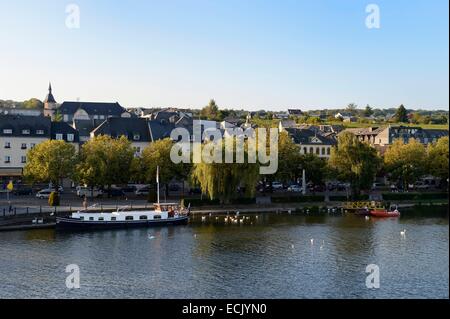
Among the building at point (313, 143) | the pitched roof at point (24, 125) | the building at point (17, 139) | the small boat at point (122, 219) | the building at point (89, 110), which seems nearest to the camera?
the small boat at point (122, 219)

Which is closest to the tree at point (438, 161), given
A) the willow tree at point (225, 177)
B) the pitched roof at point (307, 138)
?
the pitched roof at point (307, 138)

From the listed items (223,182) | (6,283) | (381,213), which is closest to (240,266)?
(6,283)

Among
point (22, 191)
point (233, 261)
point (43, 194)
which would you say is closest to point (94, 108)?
point (22, 191)

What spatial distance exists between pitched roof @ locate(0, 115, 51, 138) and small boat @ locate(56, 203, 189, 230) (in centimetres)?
2675

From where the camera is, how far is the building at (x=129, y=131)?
268 ft

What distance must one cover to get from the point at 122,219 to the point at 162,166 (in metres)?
14.5

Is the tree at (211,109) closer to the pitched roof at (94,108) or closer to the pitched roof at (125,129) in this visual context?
the pitched roof at (94,108)

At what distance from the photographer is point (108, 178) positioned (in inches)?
2532

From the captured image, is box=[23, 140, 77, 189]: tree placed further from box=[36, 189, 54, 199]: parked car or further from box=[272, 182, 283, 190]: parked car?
box=[272, 182, 283, 190]: parked car

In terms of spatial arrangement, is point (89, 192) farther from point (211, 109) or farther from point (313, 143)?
point (211, 109)

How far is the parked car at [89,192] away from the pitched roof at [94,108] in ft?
192

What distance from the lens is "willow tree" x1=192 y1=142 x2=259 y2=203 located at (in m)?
60.2
